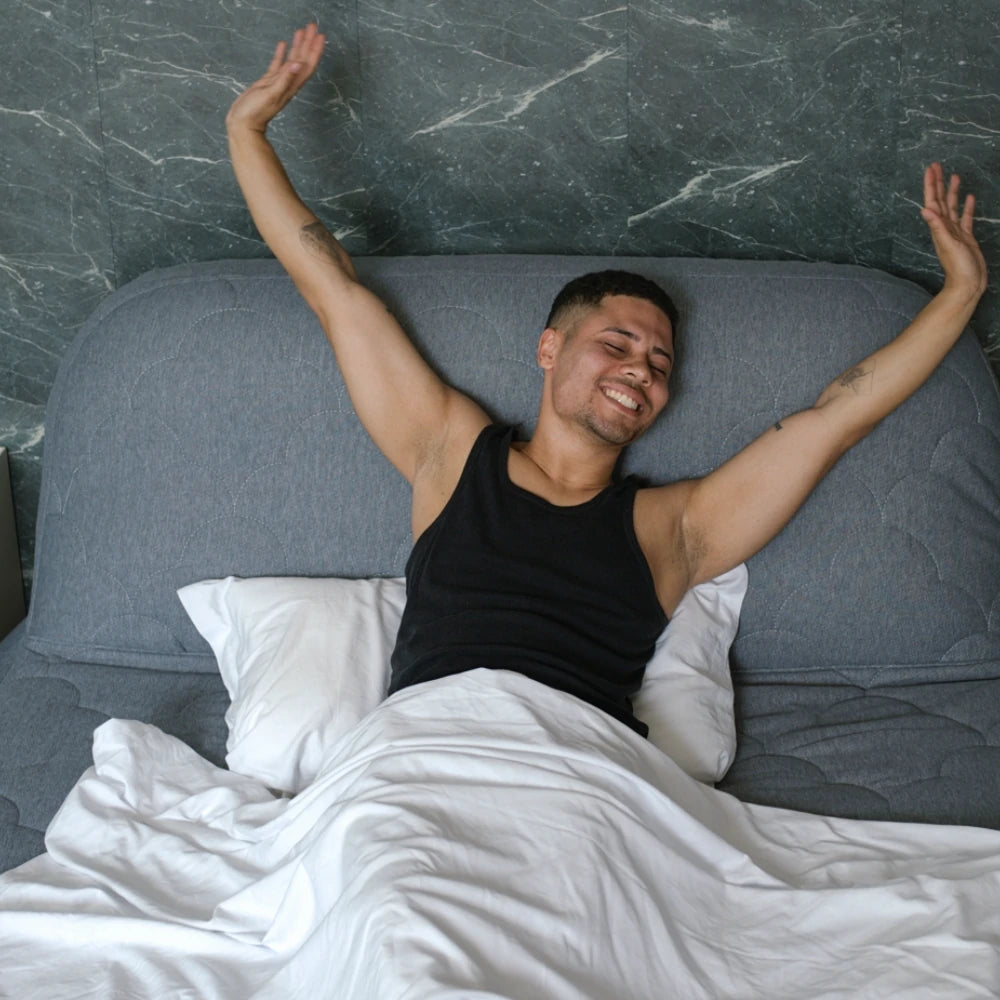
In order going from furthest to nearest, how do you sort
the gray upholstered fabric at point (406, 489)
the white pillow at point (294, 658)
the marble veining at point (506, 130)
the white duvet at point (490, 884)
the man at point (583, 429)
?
the marble veining at point (506, 130) → the gray upholstered fabric at point (406, 489) → the man at point (583, 429) → the white pillow at point (294, 658) → the white duvet at point (490, 884)

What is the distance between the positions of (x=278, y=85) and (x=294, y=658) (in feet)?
3.01

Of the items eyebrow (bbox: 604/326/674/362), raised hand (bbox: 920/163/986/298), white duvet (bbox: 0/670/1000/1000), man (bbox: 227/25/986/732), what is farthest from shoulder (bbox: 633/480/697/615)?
raised hand (bbox: 920/163/986/298)

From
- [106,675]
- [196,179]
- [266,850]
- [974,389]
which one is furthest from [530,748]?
[196,179]

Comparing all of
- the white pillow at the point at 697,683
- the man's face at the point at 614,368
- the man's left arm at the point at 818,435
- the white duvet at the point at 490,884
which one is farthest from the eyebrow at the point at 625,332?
the white duvet at the point at 490,884

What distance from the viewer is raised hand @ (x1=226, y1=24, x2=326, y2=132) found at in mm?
1955

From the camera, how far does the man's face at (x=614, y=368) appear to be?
1.90 meters

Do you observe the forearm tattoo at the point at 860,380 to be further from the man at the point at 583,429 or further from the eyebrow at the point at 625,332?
the eyebrow at the point at 625,332

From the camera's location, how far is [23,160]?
2.23 metres

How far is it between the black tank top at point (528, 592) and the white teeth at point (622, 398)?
0.46 feet

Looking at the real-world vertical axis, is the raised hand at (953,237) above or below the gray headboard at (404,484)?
above

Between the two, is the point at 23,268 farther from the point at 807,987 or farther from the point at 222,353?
the point at 807,987

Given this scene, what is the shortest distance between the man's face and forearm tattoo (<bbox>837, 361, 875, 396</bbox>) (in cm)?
29

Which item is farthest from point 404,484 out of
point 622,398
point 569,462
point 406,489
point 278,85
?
point 278,85

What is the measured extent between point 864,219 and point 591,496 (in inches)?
32.1
